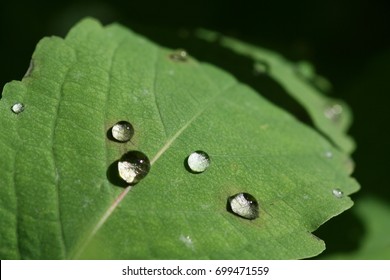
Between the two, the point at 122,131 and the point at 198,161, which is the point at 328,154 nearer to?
the point at 198,161

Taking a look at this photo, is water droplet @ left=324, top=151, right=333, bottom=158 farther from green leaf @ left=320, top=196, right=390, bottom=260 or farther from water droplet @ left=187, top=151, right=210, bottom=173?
water droplet @ left=187, top=151, right=210, bottom=173

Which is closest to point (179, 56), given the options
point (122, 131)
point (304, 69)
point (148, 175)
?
point (122, 131)

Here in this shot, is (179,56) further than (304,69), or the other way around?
(304,69)

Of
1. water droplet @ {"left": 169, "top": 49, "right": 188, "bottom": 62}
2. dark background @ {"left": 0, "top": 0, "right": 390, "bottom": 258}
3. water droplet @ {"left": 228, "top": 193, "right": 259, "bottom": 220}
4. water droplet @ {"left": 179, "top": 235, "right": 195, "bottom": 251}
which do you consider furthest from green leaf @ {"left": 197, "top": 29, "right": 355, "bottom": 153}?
water droplet @ {"left": 179, "top": 235, "right": 195, "bottom": 251}

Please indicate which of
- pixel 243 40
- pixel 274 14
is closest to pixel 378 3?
pixel 274 14

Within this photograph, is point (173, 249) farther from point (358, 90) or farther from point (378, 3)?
point (378, 3)

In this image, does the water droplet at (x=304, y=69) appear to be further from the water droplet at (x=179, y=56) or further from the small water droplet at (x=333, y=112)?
the water droplet at (x=179, y=56)
